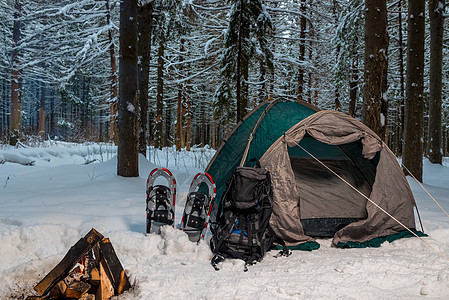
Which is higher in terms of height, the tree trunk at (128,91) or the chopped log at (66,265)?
the tree trunk at (128,91)

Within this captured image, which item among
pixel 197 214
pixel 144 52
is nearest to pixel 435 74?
pixel 144 52

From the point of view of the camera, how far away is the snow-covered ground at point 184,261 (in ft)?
7.35

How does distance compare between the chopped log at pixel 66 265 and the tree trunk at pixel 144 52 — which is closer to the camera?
the chopped log at pixel 66 265

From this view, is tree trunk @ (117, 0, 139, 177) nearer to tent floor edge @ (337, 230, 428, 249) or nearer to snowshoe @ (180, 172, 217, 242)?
snowshoe @ (180, 172, 217, 242)

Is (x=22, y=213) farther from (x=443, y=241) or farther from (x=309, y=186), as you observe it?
(x=443, y=241)

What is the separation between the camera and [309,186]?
13.3 feet

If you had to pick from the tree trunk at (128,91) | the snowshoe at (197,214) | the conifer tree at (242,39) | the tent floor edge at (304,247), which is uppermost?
the conifer tree at (242,39)

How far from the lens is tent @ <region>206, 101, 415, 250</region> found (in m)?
3.52

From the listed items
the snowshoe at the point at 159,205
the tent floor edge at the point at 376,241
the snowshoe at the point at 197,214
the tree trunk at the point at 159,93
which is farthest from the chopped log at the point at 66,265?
the tree trunk at the point at 159,93

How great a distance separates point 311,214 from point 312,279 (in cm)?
146

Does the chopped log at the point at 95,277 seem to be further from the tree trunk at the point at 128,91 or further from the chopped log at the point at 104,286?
the tree trunk at the point at 128,91

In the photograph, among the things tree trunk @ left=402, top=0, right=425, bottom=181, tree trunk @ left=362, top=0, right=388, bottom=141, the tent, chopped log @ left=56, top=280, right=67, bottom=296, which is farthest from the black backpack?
tree trunk @ left=402, top=0, right=425, bottom=181

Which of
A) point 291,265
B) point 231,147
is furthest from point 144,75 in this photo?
point 291,265

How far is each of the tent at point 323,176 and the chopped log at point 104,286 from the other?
1872mm
